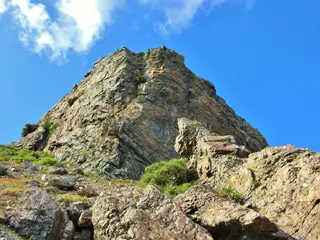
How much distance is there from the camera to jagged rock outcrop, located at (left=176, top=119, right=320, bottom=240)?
47.9 ft

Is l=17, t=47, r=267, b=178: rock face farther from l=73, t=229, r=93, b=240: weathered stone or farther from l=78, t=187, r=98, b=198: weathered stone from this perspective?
l=73, t=229, r=93, b=240: weathered stone

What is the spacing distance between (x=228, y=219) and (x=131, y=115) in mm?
28458

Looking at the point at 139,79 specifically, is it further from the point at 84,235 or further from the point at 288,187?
the point at 84,235

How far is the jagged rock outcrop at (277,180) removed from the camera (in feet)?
47.9

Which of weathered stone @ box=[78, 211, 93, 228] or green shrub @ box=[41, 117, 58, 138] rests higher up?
green shrub @ box=[41, 117, 58, 138]

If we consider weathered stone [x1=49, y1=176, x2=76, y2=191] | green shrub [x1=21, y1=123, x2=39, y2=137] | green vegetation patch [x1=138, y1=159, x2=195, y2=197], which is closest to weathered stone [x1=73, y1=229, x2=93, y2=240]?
weathered stone [x1=49, y1=176, x2=76, y2=191]

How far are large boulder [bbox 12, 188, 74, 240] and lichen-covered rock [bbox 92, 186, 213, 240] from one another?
0.97 metres

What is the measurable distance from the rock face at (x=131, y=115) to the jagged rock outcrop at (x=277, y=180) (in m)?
12.0

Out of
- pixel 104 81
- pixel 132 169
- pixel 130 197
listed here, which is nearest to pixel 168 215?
pixel 130 197

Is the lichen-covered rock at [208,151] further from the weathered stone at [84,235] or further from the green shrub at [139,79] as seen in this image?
the green shrub at [139,79]

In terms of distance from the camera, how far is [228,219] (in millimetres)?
13078

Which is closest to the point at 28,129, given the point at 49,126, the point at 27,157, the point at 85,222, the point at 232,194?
the point at 49,126

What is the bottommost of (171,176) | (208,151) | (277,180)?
(277,180)

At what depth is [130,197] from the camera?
1395 cm
